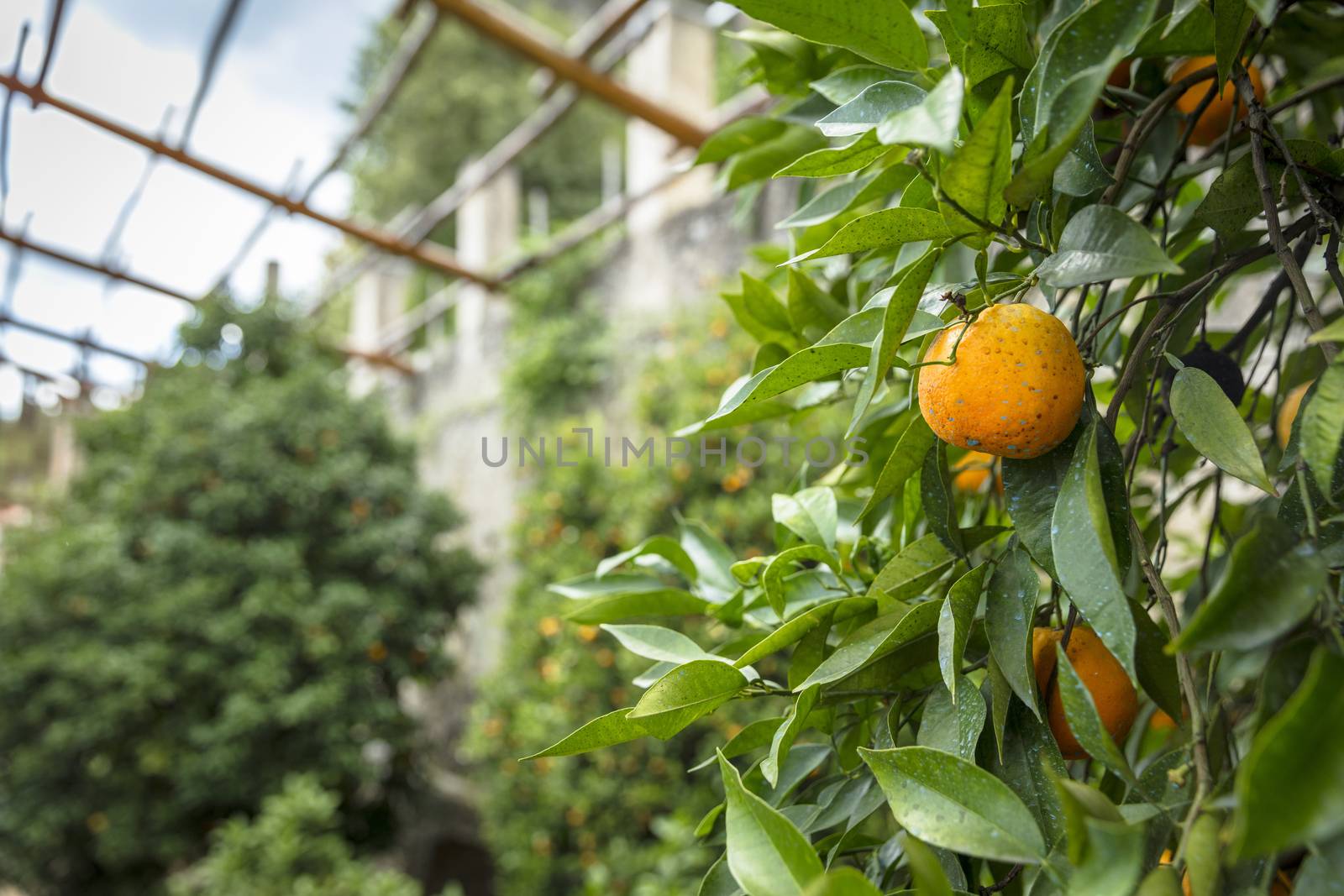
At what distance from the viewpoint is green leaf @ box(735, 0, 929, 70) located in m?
0.35

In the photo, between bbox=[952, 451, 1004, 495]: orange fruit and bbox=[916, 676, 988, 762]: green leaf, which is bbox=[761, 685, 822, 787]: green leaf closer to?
bbox=[916, 676, 988, 762]: green leaf

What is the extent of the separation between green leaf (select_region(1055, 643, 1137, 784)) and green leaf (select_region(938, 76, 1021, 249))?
0.48 feet

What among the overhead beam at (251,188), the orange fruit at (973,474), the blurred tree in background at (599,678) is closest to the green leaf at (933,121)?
the orange fruit at (973,474)

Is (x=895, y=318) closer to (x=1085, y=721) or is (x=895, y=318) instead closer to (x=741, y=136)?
(x=1085, y=721)

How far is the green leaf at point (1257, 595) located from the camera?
24 cm

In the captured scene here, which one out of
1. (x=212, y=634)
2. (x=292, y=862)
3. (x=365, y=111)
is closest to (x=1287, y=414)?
(x=292, y=862)

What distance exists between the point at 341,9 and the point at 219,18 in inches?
74.7

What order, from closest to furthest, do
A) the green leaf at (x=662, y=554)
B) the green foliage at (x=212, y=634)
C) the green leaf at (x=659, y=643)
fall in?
the green leaf at (x=659, y=643) → the green leaf at (x=662, y=554) → the green foliage at (x=212, y=634)

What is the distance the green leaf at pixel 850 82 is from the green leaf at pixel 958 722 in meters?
0.28

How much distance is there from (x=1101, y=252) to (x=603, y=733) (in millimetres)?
246

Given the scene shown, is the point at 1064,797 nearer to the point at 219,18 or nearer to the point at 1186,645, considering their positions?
the point at 1186,645

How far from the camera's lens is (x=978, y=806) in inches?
11.6

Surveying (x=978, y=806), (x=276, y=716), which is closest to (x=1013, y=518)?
(x=978, y=806)

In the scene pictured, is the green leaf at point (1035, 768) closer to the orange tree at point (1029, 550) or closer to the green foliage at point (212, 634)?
the orange tree at point (1029, 550)
